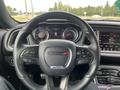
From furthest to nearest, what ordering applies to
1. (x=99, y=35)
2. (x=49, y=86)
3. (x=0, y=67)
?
(x=99, y=35) → (x=0, y=67) → (x=49, y=86)

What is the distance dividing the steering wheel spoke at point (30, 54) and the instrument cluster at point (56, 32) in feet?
0.61

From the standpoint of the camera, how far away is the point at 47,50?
2.96 meters

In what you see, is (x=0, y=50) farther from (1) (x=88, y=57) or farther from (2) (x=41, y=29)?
(1) (x=88, y=57)

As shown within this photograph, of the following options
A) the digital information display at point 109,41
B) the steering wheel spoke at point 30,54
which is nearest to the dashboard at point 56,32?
the steering wheel spoke at point 30,54

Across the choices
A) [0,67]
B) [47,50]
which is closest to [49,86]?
[47,50]

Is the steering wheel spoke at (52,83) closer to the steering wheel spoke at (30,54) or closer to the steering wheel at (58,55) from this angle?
the steering wheel at (58,55)

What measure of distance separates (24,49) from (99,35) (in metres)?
1.28

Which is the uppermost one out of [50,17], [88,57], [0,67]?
[50,17]

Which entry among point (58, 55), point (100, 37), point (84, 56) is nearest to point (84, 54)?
A: point (84, 56)

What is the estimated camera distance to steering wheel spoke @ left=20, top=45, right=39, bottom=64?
302cm

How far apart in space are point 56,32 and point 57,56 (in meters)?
0.39

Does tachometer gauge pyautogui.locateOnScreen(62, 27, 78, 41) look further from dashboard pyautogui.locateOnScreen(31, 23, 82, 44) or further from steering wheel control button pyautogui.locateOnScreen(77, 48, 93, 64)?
steering wheel control button pyautogui.locateOnScreen(77, 48, 93, 64)

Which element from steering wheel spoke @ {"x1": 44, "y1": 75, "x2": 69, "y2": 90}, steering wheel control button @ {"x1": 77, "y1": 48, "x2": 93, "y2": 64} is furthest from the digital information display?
steering wheel spoke @ {"x1": 44, "y1": 75, "x2": 69, "y2": 90}

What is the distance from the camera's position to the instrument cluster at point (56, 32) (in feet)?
10.7
